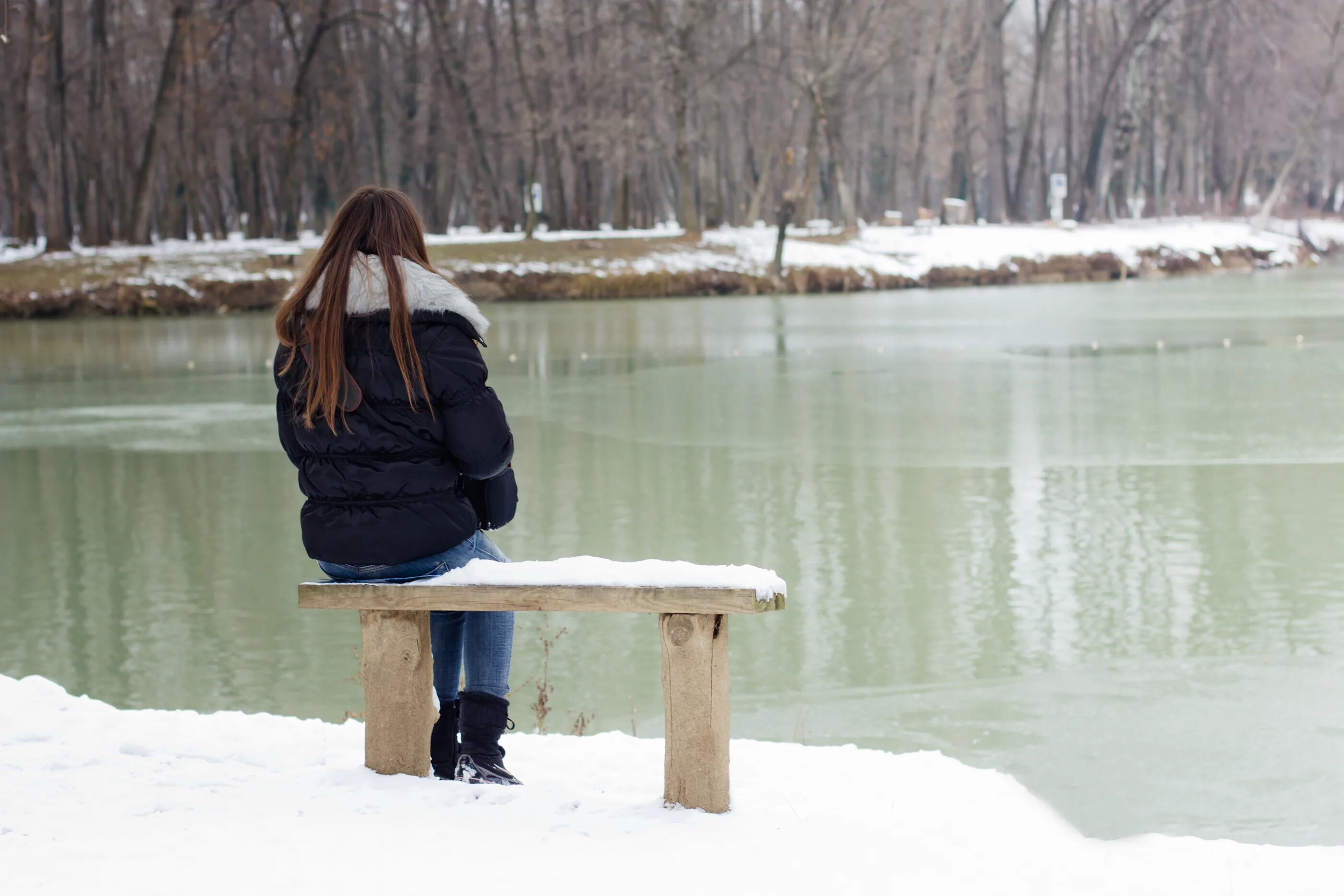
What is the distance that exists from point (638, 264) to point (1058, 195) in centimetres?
1397

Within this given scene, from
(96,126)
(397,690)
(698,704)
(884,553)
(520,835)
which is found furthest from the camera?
(96,126)

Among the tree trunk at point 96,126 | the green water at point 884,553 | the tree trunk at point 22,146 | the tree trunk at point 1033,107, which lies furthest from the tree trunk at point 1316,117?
the tree trunk at point 22,146

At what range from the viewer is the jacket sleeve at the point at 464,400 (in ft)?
12.7

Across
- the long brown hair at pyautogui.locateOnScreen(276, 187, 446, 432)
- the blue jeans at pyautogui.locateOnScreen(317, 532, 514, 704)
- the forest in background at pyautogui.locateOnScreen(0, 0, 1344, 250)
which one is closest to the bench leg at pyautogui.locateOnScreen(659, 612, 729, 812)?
the blue jeans at pyautogui.locateOnScreen(317, 532, 514, 704)

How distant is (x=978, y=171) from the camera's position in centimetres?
6881

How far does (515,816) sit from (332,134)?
37100mm

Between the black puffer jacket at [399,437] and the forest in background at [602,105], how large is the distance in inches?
1224

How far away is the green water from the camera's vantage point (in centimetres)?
645

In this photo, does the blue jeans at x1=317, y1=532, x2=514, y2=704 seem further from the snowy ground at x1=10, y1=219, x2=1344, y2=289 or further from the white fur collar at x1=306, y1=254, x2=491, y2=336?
the snowy ground at x1=10, y1=219, x2=1344, y2=289

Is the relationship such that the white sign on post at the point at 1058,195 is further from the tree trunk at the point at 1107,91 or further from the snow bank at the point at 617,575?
the snow bank at the point at 617,575

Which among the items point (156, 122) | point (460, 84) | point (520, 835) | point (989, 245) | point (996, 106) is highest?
point (996, 106)

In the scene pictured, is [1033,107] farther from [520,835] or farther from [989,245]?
[520,835]

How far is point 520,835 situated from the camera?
372 cm

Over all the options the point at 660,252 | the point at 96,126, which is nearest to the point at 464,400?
the point at 660,252
